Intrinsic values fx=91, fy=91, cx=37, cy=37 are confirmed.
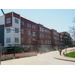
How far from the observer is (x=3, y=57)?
687 inches

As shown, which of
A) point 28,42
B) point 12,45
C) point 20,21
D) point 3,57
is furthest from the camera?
point 28,42

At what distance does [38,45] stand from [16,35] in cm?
1358

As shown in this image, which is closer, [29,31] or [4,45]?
[4,45]

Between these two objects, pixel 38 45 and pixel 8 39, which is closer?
pixel 8 39

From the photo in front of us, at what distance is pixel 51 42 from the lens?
189 ft

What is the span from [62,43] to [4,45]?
56630 millimetres

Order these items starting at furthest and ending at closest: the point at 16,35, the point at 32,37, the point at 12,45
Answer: the point at 32,37 < the point at 16,35 < the point at 12,45

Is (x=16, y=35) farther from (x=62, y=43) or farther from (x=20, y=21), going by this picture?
(x=62, y=43)
